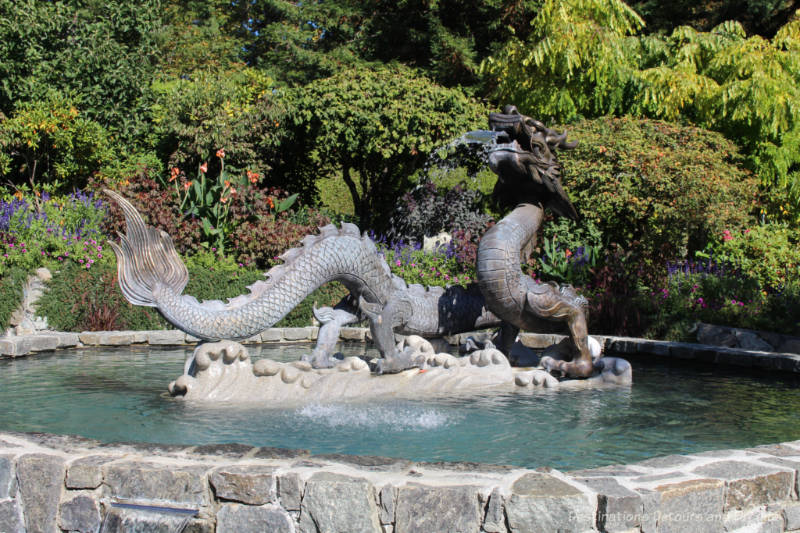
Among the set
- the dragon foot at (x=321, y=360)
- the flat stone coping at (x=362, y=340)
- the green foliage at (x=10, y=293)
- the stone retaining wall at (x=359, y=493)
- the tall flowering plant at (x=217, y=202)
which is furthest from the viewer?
the tall flowering plant at (x=217, y=202)

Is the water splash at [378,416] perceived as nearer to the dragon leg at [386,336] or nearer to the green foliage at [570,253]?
the dragon leg at [386,336]

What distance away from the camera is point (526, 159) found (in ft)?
20.5

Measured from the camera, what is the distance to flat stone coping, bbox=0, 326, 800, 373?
24.3 feet

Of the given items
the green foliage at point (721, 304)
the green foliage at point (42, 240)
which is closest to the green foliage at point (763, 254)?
the green foliage at point (721, 304)

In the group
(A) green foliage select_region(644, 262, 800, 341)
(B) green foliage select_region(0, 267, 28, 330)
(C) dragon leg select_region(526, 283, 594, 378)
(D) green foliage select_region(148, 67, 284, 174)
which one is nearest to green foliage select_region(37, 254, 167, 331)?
(B) green foliage select_region(0, 267, 28, 330)

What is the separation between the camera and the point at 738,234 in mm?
10852

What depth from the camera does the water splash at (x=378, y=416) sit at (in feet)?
16.1

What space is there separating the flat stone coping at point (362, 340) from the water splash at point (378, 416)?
115 inches

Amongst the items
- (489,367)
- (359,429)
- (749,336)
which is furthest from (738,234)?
(359,429)

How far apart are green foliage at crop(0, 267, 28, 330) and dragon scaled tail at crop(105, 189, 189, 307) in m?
4.85

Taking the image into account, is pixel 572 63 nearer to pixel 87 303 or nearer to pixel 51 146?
pixel 87 303

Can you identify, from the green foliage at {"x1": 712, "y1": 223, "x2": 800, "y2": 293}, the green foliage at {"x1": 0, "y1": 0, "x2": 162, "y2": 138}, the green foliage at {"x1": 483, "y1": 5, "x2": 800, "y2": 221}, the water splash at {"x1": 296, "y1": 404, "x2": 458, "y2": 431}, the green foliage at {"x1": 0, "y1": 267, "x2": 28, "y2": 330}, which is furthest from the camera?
the green foliage at {"x1": 0, "y1": 0, "x2": 162, "y2": 138}

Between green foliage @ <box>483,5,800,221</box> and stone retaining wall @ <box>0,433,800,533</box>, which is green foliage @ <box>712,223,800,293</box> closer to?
green foliage @ <box>483,5,800,221</box>

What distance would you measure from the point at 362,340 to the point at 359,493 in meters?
6.78
